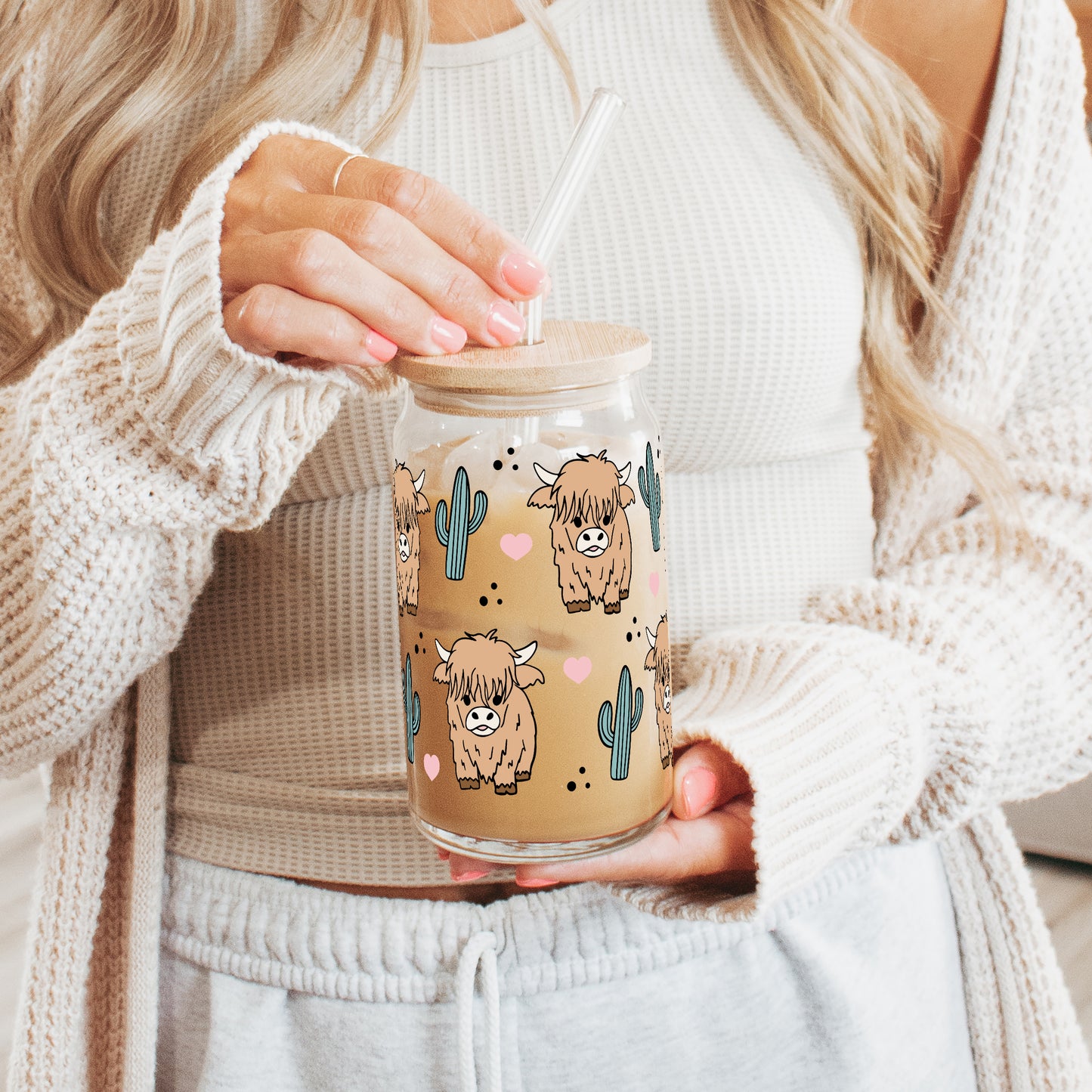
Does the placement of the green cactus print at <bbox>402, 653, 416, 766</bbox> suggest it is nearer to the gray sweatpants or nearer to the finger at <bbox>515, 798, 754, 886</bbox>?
the finger at <bbox>515, 798, 754, 886</bbox>

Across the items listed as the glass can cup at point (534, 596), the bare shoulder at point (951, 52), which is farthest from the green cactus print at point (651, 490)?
the bare shoulder at point (951, 52)

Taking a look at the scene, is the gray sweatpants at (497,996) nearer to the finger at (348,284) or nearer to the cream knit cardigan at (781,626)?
the cream knit cardigan at (781,626)

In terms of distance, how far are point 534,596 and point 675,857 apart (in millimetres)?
147

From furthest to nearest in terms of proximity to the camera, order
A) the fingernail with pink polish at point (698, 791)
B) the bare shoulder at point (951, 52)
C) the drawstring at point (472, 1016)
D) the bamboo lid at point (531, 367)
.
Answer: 1. the bare shoulder at point (951, 52)
2. the drawstring at point (472, 1016)
3. the fingernail with pink polish at point (698, 791)
4. the bamboo lid at point (531, 367)

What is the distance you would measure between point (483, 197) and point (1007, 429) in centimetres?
41

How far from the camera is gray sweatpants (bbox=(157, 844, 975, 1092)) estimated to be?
621 mm

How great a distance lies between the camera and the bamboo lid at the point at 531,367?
0.39 m

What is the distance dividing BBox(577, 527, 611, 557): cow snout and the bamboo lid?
6 centimetres

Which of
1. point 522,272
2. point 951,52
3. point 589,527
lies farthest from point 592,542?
point 951,52

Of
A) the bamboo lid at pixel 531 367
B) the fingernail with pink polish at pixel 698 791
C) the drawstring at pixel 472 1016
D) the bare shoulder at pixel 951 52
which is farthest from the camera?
the bare shoulder at pixel 951 52

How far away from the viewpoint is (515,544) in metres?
0.42

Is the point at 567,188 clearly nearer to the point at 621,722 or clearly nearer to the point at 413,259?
the point at 413,259

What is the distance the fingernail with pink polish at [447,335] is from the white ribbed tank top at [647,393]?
0.21m

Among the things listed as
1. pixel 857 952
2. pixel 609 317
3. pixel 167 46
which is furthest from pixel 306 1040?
pixel 167 46
